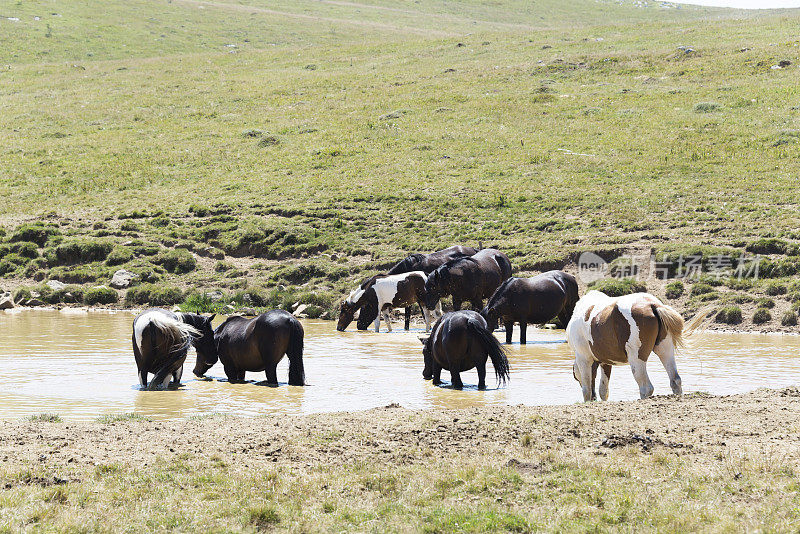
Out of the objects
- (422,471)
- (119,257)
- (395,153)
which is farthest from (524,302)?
(395,153)

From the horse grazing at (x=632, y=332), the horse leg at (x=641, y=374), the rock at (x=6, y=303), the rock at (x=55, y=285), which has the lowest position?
the rock at (x=6, y=303)

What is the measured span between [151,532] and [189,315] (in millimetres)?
9587

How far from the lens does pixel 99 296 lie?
3075cm

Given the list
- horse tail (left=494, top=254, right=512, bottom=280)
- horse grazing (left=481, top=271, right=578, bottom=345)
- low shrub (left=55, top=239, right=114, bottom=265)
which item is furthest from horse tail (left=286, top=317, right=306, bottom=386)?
low shrub (left=55, top=239, right=114, bottom=265)

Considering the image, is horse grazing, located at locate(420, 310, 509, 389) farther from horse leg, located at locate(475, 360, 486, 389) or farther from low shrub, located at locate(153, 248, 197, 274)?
low shrub, located at locate(153, 248, 197, 274)

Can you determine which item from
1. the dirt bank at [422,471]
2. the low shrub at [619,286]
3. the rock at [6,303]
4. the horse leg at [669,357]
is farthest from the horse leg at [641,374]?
the rock at [6,303]

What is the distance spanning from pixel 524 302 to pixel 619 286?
21.5ft

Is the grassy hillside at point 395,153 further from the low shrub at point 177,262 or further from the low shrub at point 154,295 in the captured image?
the low shrub at point 154,295

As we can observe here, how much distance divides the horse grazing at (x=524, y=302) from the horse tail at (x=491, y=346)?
5.92 m

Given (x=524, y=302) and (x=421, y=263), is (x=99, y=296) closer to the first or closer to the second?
(x=421, y=263)

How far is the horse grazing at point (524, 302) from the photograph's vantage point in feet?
66.4

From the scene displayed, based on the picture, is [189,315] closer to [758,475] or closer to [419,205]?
[758,475]

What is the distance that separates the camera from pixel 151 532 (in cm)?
653

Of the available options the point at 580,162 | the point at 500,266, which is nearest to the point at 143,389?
the point at 500,266
